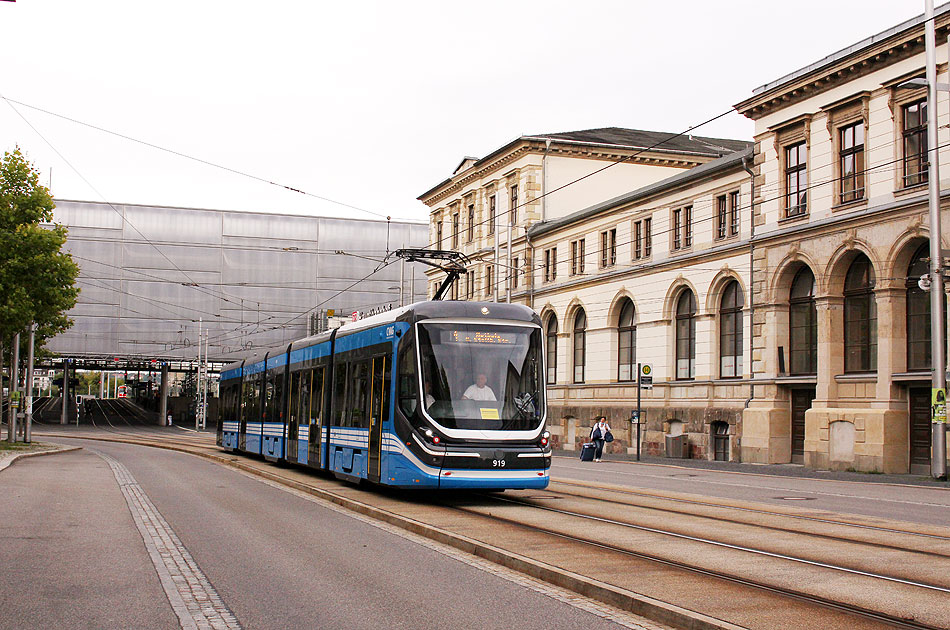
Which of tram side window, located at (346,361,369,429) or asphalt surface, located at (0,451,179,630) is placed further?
tram side window, located at (346,361,369,429)

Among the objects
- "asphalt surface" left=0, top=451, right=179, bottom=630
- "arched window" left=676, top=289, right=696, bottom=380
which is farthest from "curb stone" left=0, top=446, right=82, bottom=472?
"arched window" left=676, top=289, right=696, bottom=380

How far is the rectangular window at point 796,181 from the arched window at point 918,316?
201 inches

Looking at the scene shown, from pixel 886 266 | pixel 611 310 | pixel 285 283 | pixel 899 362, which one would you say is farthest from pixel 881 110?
pixel 285 283

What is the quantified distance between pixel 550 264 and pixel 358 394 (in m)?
35.8

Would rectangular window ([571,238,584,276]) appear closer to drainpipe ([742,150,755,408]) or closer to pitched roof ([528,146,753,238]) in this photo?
pitched roof ([528,146,753,238])

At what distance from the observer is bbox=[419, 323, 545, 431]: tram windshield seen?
16.2 metres

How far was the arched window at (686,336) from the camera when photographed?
1672 inches

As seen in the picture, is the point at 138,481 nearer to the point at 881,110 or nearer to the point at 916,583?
the point at 916,583

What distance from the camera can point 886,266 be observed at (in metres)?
31.3

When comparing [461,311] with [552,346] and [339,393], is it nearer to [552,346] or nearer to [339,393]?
[339,393]

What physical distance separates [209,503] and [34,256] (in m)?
20.7

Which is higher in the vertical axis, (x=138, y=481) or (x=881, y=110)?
(x=881, y=110)

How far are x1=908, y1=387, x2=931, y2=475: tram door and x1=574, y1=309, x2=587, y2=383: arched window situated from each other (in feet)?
69.2

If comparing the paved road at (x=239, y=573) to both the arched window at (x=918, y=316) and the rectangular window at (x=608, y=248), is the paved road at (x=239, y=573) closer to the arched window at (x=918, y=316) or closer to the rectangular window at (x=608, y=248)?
the arched window at (x=918, y=316)
